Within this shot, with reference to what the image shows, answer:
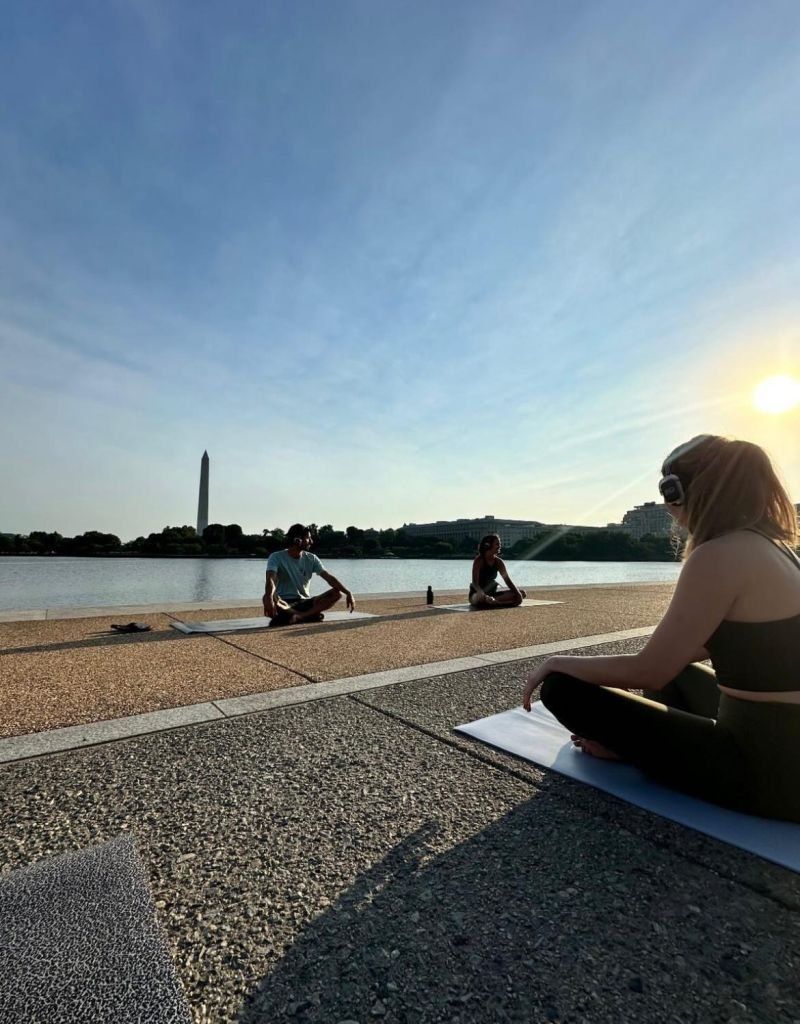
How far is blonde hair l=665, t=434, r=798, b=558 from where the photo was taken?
2.00m

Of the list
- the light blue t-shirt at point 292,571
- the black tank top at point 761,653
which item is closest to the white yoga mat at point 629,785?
the black tank top at point 761,653

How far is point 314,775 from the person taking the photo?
238 centimetres

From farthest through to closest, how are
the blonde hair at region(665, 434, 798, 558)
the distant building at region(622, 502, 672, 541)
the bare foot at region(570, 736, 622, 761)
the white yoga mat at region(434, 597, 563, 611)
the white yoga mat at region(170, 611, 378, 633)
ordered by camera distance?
the distant building at region(622, 502, 672, 541) → the white yoga mat at region(434, 597, 563, 611) → the white yoga mat at region(170, 611, 378, 633) → the bare foot at region(570, 736, 622, 761) → the blonde hair at region(665, 434, 798, 558)

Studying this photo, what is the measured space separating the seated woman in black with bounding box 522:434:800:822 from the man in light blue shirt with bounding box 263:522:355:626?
534 centimetres

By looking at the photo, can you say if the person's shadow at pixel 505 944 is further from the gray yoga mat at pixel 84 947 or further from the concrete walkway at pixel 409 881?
the gray yoga mat at pixel 84 947

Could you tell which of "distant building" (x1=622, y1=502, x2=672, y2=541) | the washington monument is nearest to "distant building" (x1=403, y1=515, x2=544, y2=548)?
"distant building" (x1=622, y1=502, x2=672, y2=541)

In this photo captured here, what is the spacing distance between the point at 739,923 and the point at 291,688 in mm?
2745

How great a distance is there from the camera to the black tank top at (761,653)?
5.94ft

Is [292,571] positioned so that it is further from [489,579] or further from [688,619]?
[688,619]

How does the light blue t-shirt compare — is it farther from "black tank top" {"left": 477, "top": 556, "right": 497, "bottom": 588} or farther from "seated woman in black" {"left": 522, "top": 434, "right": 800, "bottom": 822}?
"seated woman in black" {"left": 522, "top": 434, "right": 800, "bottom": 822}

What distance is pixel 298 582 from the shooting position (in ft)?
24.9

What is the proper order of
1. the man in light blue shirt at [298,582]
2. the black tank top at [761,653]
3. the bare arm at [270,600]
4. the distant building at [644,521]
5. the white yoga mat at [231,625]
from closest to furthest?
the black tank top at [761,653] → the white yoga mat at [231,625] → the bare arm at [270,600] → the man in light blue shirt at [298,582] → the distant building at [644,521]

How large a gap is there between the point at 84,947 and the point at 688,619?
77.9 inches

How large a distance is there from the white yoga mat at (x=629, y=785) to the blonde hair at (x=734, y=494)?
1007mm
